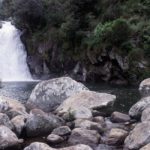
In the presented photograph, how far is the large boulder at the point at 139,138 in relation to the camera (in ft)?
42.7

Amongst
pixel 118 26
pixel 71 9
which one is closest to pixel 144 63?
pixel 118 26

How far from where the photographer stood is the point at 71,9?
41.1 meters

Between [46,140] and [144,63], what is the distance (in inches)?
786

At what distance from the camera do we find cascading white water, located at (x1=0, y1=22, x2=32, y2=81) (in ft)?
142

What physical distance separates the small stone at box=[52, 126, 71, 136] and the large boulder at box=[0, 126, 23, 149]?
1.47m

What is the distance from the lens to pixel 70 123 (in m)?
16.4

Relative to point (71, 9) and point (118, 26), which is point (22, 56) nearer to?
point (71, 9)

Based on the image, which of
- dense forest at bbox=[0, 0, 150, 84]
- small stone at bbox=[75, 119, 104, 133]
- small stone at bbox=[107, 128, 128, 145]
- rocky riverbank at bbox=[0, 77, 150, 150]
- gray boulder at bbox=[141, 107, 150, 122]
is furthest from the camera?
dense forest at bbox=[0, 0, 150, 84]

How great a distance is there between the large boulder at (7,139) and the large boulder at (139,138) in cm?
360

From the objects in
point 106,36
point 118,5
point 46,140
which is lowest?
point 46,140

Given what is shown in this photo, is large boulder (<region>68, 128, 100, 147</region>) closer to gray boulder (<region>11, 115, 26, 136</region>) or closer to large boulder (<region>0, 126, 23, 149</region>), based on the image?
large boulder (<region>0, 126, 23, 149</region>)

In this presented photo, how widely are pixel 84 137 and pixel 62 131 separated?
1.10 m

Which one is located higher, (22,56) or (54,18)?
(54,18)

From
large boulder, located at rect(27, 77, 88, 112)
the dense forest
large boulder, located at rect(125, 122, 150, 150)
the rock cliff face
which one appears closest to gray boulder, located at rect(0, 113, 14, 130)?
large boulder, located at rect(125, 122, 150, 150)
